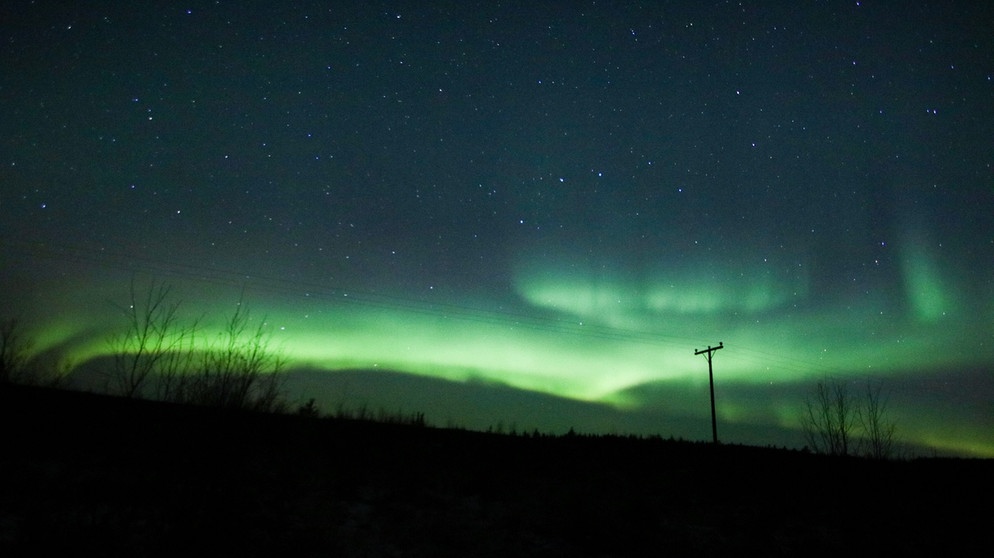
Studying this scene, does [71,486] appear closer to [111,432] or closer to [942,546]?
[111,432]

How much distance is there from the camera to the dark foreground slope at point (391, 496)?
610 cm

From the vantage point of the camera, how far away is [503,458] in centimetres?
1060

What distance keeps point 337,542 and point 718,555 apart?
16.9 ft

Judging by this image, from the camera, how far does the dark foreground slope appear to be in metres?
6.10

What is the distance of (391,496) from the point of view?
7891mm

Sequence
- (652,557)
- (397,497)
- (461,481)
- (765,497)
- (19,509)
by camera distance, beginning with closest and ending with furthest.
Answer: (19,509), (652,557), (397,497), (461,481), (765,497)

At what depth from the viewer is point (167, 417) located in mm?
9719

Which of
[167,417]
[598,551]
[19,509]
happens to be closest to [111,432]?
[167,417]

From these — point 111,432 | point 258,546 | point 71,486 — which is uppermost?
point 111,432

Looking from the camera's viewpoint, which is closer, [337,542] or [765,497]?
[337,542]

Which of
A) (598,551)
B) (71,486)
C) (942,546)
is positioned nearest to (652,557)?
(598,551)

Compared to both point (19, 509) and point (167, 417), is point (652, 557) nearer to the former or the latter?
point (19, 509)

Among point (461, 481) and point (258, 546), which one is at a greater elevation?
point (461, 481)

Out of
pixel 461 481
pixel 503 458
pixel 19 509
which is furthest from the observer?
pixel 503 458
